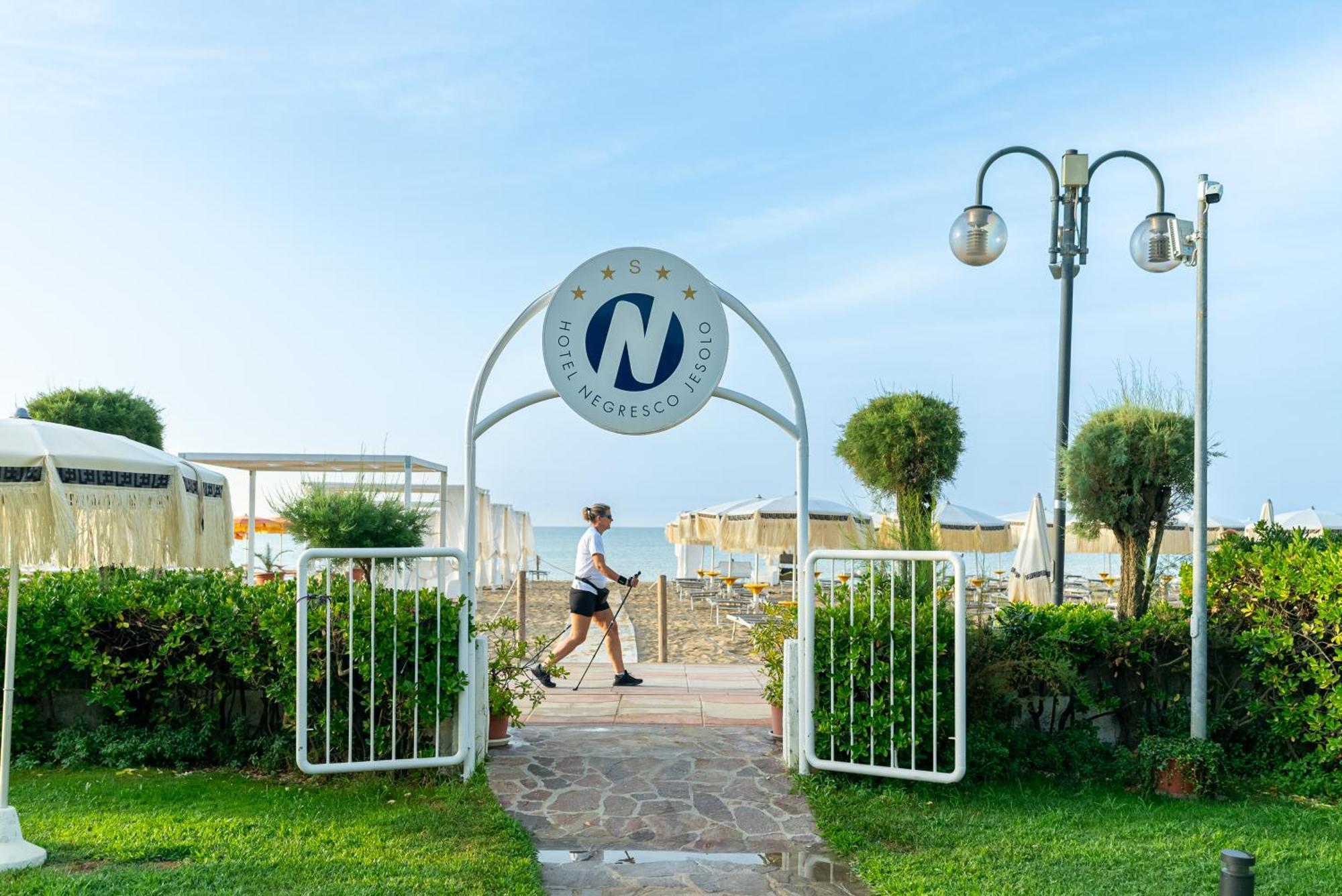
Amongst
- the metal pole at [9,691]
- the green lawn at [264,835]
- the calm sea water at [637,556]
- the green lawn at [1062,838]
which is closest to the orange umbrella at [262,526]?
the calm sea water at [637,556]

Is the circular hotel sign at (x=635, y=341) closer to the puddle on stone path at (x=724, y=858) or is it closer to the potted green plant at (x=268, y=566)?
the puddle on stone path at (x=724, y=858)

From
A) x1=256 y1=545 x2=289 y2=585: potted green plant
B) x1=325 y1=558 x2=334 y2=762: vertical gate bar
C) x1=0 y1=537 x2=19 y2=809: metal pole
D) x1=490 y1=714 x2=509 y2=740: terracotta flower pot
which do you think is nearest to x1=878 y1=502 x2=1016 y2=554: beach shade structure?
x1=256 y1=545 x2=289 y2=585: potted green plant

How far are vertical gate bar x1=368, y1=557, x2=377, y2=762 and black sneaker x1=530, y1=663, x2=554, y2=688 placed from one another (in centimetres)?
167

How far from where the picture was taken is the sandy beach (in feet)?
42.9

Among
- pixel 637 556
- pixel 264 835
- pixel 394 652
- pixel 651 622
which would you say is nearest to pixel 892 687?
pixel 394 652

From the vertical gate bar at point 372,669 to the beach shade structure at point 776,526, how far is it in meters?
11.1

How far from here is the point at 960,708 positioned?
587 centimetres

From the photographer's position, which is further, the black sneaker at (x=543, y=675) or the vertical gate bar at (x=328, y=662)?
the black sneaker at (x=543, y=675)

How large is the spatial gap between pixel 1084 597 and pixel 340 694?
18428mm

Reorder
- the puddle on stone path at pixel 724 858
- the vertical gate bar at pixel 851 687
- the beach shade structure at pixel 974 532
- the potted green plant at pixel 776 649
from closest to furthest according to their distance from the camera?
the puddle on stone path at pixel 724 858, the vertical gate bar at pixel 851 687, the potted green plant at pixel 776 649, the beach shade structure at pixel 974 532

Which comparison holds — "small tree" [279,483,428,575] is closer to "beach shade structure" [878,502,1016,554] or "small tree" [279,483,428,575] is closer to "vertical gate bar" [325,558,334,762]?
"vertical gate bar" [325,558,334,762]

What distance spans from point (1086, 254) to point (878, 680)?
4.74 metres

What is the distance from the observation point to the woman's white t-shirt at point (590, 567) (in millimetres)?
8766

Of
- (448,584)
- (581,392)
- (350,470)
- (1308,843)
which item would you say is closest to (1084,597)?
(448,584)
